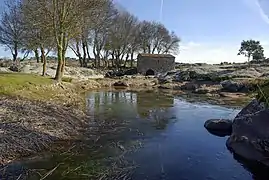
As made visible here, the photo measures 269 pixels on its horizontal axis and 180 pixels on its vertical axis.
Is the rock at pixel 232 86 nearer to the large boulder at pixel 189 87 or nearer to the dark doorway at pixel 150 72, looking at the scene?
the large boulder at pixel 189 87

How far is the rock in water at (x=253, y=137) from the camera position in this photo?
1141 centimetres

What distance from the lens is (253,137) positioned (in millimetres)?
12000

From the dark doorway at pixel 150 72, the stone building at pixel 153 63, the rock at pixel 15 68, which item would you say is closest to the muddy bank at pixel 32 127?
the rock at pixel 15 68

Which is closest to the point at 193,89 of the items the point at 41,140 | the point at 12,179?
the point at 41,140

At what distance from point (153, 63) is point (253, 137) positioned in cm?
7008

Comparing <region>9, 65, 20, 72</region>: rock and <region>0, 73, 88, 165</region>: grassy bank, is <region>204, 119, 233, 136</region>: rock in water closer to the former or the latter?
<region>0, 73, 88, 165</region>: grassy bank

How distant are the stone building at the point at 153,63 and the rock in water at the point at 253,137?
67.4m

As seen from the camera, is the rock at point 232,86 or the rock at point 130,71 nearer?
the rock at point 232,86

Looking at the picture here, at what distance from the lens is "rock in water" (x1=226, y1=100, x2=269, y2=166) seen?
449 inches

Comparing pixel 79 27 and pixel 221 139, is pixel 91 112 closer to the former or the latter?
pixel 221 139

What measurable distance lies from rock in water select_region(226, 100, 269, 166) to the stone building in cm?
6736

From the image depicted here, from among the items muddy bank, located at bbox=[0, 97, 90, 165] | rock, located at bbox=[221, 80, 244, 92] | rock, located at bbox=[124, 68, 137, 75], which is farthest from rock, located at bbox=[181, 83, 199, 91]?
muddy bank, located at bbox=[0, 97, 90, 165]

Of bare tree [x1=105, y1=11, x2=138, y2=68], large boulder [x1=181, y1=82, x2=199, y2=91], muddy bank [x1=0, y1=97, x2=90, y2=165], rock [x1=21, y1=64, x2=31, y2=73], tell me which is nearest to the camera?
muddy bank [x1=0, y1=97, x2=90, y2=165]

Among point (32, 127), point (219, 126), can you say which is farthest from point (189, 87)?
point (32, 127)
